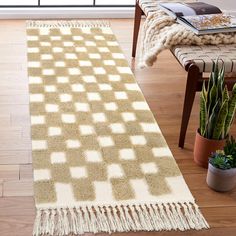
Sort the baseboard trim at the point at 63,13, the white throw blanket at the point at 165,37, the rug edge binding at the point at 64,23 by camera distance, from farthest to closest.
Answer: the baseboard trim at the point at 63,13
the rug edge binding at the point at 64,23
the white throw blanket at the point at 165,37

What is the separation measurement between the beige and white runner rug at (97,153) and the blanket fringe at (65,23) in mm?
480

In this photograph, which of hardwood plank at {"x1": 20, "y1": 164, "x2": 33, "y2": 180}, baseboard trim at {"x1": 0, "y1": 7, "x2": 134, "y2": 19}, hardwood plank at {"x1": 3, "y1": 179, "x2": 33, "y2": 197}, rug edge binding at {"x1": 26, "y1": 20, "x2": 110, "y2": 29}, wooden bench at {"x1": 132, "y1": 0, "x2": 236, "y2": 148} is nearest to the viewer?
hardwood plank at {"x1": 3, "y1": 179, "x2": 33, "y2": 197}

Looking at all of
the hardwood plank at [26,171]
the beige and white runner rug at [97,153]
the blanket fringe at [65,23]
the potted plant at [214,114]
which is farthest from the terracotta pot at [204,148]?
the blanket fringe at [65,23]

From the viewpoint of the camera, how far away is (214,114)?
2086 millimetres

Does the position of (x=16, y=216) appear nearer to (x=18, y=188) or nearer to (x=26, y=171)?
(x=18, y=188)

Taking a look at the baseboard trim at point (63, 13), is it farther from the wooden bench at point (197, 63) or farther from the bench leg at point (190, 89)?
the bench leg at point (190, 89)

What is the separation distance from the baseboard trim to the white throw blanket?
127cm

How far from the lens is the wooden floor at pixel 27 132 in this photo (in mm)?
1927

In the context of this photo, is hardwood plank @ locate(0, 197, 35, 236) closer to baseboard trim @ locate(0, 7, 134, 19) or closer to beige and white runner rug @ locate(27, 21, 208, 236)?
beige and white runner rug @ locate(27, 21, 208, 236)

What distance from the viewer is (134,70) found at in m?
3.19

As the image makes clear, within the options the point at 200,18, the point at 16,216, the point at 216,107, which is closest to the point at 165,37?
the point at 200,18

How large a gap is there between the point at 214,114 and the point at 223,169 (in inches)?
8.9

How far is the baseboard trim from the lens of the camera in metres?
3.95

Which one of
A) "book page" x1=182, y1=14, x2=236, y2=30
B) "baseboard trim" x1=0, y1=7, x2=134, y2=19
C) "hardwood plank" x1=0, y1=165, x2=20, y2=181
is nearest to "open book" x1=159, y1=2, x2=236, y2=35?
"book page" x1=182, y1=14, x2=236, y2=30
